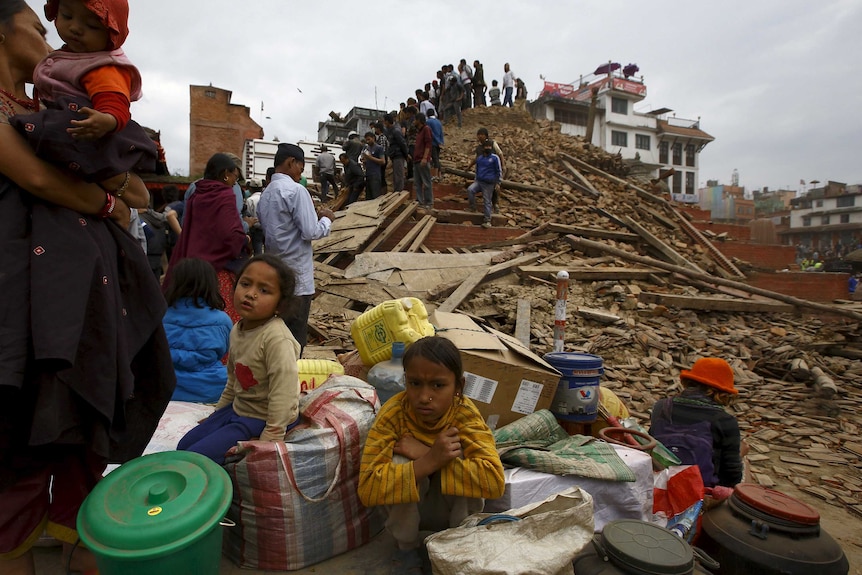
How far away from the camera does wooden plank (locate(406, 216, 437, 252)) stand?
360 inches

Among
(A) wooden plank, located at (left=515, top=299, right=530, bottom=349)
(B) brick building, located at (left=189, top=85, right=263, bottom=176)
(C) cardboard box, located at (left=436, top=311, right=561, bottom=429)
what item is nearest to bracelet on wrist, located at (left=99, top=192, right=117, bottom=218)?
(C) cardboard box, located at (left=436, top=311, right=561, bottom=429)

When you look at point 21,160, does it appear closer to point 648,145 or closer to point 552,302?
point 552,302

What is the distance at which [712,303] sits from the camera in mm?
7832

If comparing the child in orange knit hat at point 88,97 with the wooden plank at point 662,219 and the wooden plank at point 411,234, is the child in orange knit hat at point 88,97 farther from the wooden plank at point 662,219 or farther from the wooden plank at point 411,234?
the wooden plank at point 662,219

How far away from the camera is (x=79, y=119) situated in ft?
4.51

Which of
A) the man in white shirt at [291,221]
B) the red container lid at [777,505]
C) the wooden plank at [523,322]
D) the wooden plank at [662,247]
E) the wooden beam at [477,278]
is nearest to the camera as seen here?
the red container lid at [777,505]

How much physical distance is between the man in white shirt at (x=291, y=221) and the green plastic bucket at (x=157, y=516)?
2.27m

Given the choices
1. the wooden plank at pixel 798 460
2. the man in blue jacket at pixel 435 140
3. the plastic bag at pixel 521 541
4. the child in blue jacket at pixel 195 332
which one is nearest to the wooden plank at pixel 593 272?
the wooden plank at pixel 798 460

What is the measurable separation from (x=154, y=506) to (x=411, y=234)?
8.26m

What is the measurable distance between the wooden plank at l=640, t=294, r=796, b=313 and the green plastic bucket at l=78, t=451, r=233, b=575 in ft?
24.8

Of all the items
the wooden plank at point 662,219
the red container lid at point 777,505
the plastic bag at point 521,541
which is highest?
the wooden plank at point 662,219

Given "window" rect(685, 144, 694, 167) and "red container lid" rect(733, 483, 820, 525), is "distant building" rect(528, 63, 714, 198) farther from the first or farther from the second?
"red container lid" rect(733, 483, 820, 525)

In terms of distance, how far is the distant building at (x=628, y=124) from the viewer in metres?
48.4

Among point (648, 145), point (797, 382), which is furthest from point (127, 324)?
point (648, 145)
